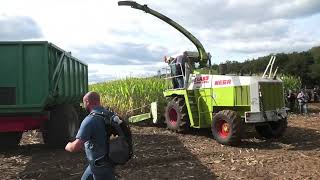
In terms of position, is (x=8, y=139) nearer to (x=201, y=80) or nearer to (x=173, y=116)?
(x=173, y=116)

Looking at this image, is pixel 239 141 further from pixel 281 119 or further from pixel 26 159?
pixel 26 159

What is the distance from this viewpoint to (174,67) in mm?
15891

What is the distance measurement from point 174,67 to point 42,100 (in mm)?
5602

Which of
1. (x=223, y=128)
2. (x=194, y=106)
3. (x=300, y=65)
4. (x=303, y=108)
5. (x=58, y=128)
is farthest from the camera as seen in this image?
(x=300, y=65)

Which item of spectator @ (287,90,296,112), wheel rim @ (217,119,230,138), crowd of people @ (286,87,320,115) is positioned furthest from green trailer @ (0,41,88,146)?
spectator @ (287,90,296,112)

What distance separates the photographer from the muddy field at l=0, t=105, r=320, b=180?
943 cm

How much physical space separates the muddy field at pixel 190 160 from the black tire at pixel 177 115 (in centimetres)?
46

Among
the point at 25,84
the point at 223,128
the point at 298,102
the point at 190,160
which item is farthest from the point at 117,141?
the point at 298,102

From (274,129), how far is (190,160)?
14.1 feet

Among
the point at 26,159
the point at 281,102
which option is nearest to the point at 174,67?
the point at 281,102

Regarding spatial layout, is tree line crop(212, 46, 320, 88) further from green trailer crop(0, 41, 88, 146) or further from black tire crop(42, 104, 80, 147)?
green trailer crop(0, 41, 88, 146)

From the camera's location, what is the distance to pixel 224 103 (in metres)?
14.0

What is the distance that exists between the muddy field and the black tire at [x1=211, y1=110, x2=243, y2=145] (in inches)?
8.9

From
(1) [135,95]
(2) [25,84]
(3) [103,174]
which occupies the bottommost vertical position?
(3) [103,174]
